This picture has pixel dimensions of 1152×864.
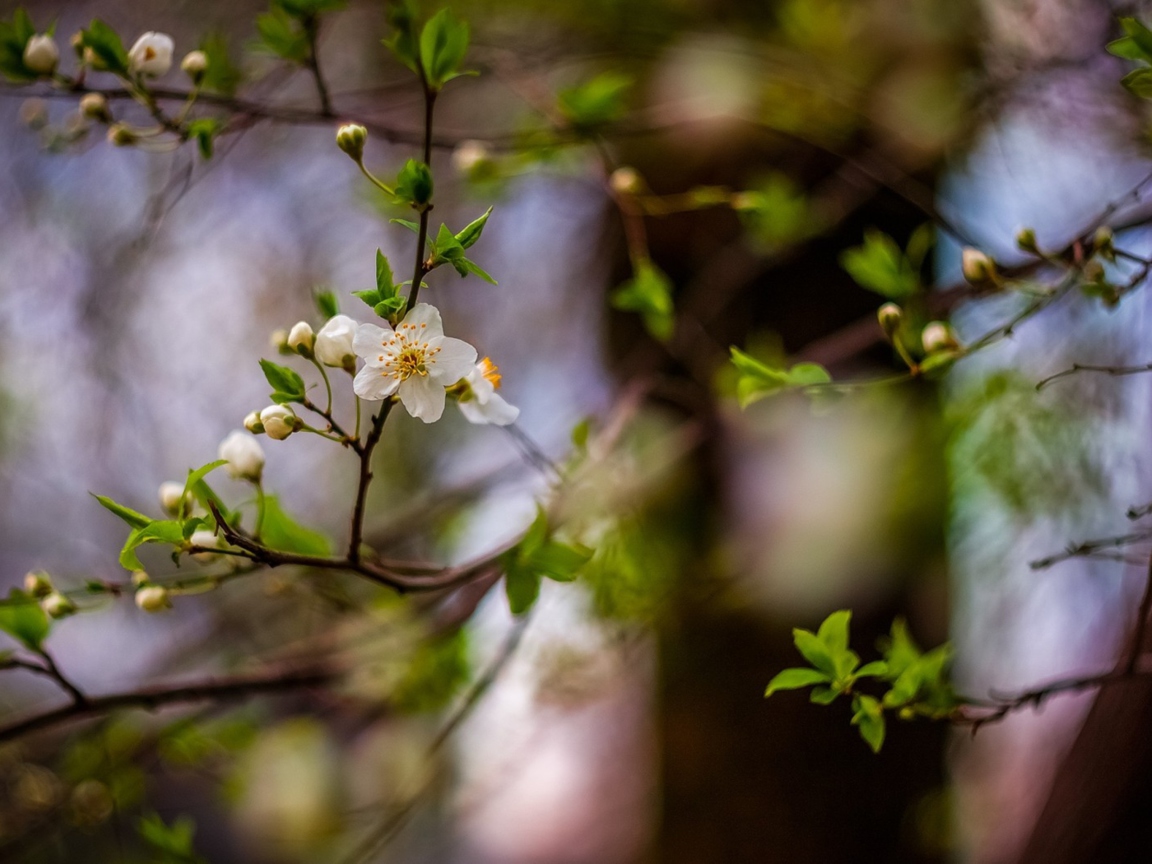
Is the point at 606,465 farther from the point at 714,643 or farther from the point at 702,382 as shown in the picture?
the point at 714,643

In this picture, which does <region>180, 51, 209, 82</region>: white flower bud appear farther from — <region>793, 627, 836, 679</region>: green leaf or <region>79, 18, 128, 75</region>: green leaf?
<region>793, 627, 836, 679</region>: green leaf

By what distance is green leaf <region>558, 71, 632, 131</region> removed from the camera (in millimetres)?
703

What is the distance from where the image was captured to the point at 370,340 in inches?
15.3

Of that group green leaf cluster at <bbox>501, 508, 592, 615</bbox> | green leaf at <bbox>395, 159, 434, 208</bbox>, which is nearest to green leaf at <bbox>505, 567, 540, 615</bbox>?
green leaf cluster at <bbox>501, 508, 592, 615</bbox>

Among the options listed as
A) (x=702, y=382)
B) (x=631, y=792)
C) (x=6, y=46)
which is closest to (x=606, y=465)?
(x=702, y=382)

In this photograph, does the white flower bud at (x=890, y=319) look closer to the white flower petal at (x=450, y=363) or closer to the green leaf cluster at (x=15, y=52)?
the white flower petal at (x=450, y=363)

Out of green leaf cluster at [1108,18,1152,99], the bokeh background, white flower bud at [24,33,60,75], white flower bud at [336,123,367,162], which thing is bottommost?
the bokeh background

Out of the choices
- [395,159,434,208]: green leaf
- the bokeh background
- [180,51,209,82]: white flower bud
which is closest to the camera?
[395,159,434,208]: green leaf

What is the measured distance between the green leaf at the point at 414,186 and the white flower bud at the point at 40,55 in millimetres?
384

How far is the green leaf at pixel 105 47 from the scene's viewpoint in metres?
0.53

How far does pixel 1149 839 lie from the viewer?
73 cm

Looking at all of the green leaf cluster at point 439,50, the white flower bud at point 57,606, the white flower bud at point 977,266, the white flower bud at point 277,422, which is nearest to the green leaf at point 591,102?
the green leaf cluster at point 439,50

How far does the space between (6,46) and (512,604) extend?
548 mm

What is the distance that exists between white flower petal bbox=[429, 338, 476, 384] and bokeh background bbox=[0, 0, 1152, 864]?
0.28 meters
